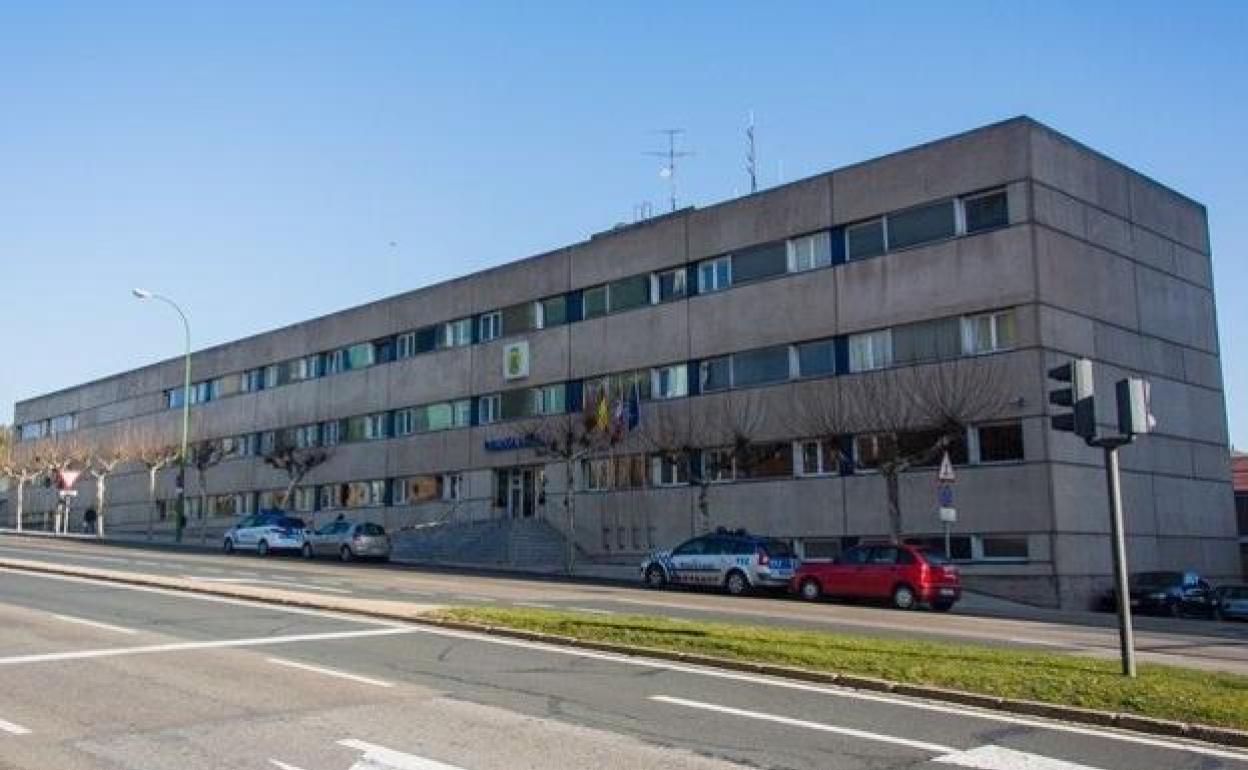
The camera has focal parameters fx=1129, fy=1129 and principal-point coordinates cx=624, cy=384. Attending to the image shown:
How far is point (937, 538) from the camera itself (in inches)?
1259

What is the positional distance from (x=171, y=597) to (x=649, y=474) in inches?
883

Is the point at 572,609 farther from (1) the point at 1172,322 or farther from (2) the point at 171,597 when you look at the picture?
(1) the point at 1172,322

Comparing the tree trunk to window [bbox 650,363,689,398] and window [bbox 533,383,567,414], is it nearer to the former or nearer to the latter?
window [bbox 650,363,689,398]

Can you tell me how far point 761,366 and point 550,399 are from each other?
11060 mm

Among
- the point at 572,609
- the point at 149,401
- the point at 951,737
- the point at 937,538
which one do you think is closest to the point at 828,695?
the point at 951,737

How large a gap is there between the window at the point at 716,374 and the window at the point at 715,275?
249 centimetres

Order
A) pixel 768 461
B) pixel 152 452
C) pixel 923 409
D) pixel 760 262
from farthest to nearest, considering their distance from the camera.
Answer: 1. pixel 152 452
2. pixel 760 262
3. pixel 768 461
4. pixel 923 409

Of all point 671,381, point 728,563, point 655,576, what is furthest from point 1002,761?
point 671,381

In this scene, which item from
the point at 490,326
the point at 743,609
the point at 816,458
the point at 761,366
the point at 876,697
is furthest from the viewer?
the point at 490,326

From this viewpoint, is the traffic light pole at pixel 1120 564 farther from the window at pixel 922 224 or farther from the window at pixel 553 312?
the window at pixel 553 312

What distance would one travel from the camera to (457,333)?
50.6m

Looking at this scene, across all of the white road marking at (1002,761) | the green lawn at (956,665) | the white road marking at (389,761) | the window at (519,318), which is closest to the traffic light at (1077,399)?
the green lawn at (956,665)

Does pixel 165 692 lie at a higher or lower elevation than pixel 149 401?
lower

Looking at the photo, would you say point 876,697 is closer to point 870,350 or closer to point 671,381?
point 870,350
